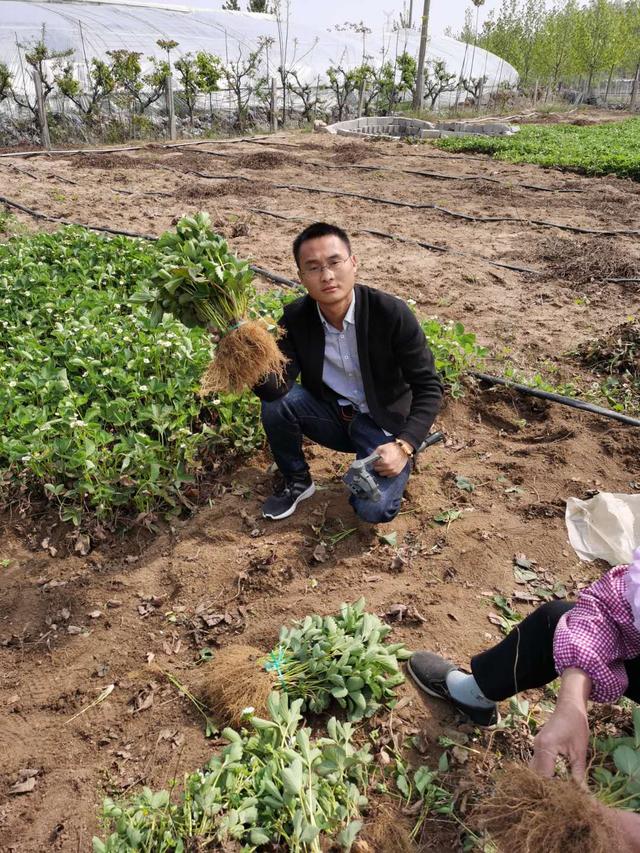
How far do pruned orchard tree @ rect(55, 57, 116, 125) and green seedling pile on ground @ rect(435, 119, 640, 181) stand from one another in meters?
8.93

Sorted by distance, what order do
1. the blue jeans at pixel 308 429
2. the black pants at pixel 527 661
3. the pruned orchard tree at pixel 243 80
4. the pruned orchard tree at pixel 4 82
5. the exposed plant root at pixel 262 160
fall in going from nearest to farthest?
the black pants at pixel 527 661 < the blue jeans at pixel 308 429 < the exposed plant root at pixel 262 160 < the pruned orchard tree at pixel 4 82 < the pruned orchard tree at pixel 243 80

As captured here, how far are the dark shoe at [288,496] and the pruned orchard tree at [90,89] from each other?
16.8 metres

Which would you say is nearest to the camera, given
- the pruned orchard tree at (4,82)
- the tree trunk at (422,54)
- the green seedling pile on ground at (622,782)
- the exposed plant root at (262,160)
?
the green seedling pile on ground at (622,782)

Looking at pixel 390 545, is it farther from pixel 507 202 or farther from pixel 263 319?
pixel 507 202

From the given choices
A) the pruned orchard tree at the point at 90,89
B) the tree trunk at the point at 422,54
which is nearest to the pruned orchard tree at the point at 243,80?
the pruned orchard tree at the point at 90,89

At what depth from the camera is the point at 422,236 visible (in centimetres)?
724

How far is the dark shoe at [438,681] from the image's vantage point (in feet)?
6.28

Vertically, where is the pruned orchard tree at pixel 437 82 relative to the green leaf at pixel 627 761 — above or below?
above

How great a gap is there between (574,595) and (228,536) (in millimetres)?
1473

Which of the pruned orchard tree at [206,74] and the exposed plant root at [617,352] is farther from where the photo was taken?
the pruned orchard tree at [206,74]

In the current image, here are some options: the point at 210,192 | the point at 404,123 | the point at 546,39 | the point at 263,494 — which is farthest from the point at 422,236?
the point at 546,39

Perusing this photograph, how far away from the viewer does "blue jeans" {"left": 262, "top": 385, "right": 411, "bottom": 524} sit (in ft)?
9.30

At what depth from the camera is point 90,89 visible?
17.3 meters

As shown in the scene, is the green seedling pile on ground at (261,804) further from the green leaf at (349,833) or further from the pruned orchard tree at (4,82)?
the pruned orchard tree at (4,82)
